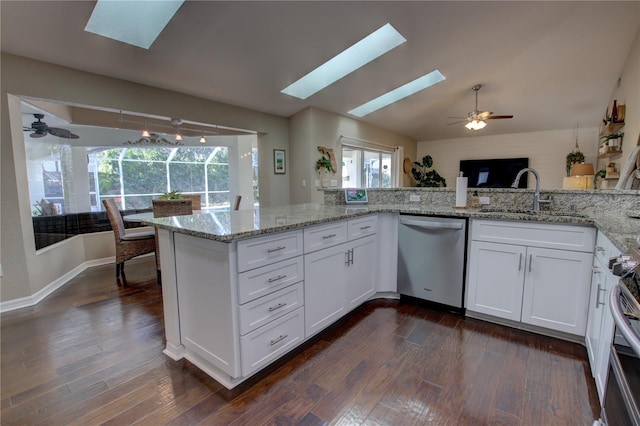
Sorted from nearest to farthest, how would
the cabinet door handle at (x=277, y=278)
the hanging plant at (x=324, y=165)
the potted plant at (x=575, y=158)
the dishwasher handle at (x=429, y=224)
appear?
the cabinet door handle at (x=277, y=278), the dishwasher handle at (x=429, y=224), the hanging plant at (x=324, y=165), the potted plant at (x=575, y=158)

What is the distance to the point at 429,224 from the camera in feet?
8.30

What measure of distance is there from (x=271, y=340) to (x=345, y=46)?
3.23 m

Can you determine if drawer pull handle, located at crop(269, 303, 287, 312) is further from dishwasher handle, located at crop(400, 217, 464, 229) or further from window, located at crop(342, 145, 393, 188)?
window, located at crop(342, 145, 393, 188)

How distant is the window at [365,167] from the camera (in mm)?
6180

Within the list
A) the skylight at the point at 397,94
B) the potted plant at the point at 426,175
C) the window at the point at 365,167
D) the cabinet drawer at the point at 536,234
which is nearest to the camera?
the cabinet drawer at the point at 536,234

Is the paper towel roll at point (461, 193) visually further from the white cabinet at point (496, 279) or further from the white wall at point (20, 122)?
the white wall at point (20, 122)

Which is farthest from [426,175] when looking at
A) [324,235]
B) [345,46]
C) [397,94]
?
[324,235]

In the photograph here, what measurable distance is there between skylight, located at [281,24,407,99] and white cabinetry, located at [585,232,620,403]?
302cm

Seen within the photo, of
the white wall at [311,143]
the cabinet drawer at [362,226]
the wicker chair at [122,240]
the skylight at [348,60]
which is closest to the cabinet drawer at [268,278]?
the cabinet drawer at [362,226]

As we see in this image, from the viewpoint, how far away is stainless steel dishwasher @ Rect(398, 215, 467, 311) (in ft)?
8.02

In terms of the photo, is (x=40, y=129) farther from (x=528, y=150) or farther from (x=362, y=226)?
(x=528, y=150)

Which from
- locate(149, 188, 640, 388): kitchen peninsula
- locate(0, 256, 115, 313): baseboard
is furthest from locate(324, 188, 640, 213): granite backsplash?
locate(0, 256, 115, 313): baseboard

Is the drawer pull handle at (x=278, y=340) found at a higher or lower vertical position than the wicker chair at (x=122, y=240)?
lower

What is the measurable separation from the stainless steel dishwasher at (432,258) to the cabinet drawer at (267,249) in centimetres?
123
